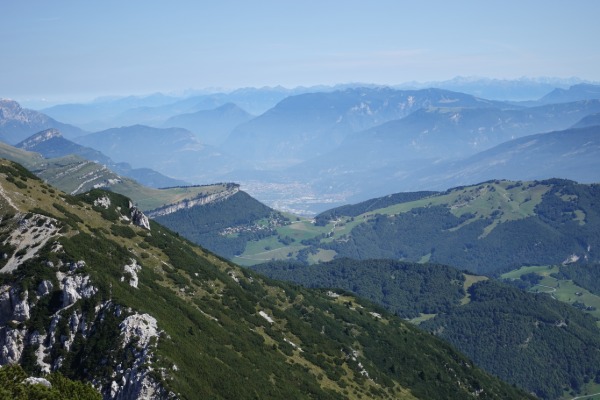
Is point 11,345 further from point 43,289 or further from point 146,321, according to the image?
point 146,321

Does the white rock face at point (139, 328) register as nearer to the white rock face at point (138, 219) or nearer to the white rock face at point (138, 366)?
the white rock face at point (138, 366)

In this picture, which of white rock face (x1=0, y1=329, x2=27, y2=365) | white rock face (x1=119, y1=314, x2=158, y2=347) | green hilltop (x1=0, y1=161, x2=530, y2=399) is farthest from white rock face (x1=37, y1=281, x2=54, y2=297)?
white rock face (x1=119, y1=314, x2=158, y2=347)

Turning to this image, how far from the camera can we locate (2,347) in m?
94.0

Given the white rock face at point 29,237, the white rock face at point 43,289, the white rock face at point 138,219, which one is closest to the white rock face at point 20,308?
the white rock face at point 43,289

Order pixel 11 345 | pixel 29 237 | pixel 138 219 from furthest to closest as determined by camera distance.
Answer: pixel 138 219, pixel 29 237, pixel 11 345

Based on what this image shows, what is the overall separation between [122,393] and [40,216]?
40.3 m

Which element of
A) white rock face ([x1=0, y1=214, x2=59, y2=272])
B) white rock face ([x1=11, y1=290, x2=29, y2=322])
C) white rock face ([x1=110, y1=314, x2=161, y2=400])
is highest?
white rock face ([x1=0, y1=214, x2=59, y2=272])

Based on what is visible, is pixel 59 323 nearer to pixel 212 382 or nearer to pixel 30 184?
pixel 212 382

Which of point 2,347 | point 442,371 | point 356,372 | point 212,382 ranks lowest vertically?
point 442,371

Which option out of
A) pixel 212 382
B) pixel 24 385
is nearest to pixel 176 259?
pixel 212 382

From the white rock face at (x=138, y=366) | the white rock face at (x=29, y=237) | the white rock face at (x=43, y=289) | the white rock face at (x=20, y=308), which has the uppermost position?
the white rock face at (x=29, y=237)

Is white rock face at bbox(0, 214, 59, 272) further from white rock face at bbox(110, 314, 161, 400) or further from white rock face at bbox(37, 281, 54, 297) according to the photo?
white rock face at bbox(110, 314, 161, 400)

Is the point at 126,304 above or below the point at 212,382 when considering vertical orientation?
above

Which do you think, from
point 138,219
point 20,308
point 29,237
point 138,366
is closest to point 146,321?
point 138,366
